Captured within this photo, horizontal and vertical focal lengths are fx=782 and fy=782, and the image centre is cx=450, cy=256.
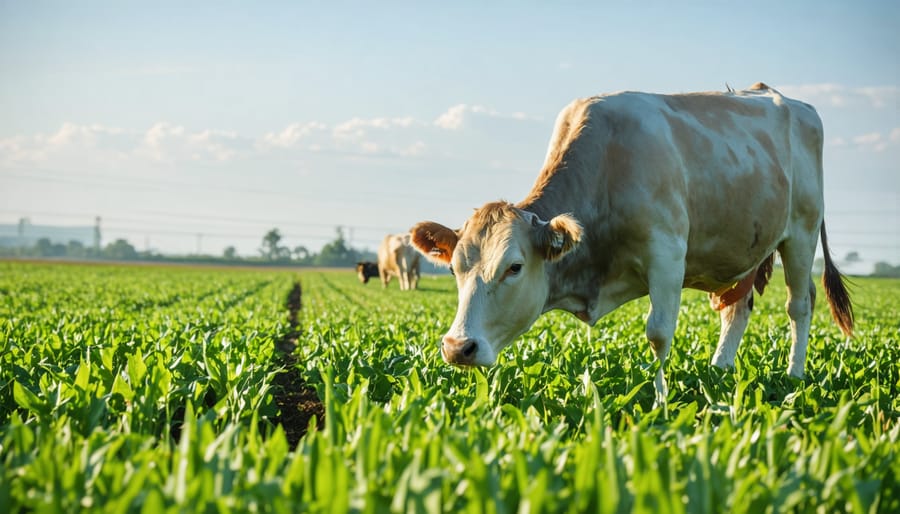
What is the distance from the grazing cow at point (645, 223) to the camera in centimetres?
538

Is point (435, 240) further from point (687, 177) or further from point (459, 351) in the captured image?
point (687, 177)

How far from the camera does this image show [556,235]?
5395 mm

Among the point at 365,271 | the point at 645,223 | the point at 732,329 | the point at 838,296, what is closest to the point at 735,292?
the point at 732,329

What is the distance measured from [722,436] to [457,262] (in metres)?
2.63

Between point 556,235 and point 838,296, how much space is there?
185 inches

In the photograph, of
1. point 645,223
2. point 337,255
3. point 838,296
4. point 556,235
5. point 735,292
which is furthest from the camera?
point 337,255

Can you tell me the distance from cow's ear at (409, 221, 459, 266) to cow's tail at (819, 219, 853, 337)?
4908mm

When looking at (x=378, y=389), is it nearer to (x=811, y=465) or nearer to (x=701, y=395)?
(x=701, y=395)

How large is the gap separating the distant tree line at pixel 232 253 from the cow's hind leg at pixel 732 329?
113 m

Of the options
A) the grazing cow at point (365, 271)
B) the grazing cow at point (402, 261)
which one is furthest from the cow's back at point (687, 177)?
the grazing cow at point (365, 271)

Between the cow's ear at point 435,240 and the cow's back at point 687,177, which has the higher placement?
the cow's back at point 687,177

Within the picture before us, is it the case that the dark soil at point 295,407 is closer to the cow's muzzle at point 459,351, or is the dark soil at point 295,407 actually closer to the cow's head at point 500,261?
the cow's muzzle at point 459,351

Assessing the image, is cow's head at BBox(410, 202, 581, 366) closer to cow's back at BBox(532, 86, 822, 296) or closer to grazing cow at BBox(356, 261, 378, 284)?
cow's back at BBox(532, 86, 822, 296)

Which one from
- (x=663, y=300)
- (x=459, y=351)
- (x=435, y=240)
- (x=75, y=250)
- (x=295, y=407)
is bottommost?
(x=295, y=407)
